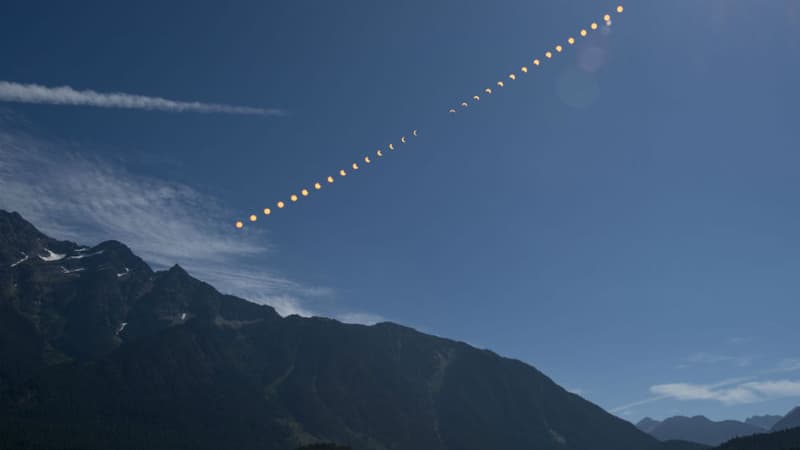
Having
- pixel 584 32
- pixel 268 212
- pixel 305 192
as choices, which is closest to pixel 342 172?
pixel 305 192

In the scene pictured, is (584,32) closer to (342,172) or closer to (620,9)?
(620,9)

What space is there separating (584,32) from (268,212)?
55.4 meters

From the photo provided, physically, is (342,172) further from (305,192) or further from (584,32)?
(584,32)

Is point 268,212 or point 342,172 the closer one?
point 268,212

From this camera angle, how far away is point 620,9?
89.7 metres

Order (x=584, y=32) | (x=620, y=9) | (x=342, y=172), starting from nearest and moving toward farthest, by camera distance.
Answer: (x=620, y=9), (x=584, y=32), (x=342, y=172)

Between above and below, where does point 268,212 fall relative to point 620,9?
below

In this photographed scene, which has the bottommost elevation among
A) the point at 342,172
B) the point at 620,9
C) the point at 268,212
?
the point at 268,212

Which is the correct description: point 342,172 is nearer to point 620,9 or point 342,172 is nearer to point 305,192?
point 305,192

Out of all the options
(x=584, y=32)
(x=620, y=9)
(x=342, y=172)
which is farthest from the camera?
(x=342, y=172)

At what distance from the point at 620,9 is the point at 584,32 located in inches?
284

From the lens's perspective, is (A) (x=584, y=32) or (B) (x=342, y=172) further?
(B) (x=342, y=172)

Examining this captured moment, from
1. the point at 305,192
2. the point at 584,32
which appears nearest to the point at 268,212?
the point at 305,192

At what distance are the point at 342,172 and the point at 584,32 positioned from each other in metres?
44.5
